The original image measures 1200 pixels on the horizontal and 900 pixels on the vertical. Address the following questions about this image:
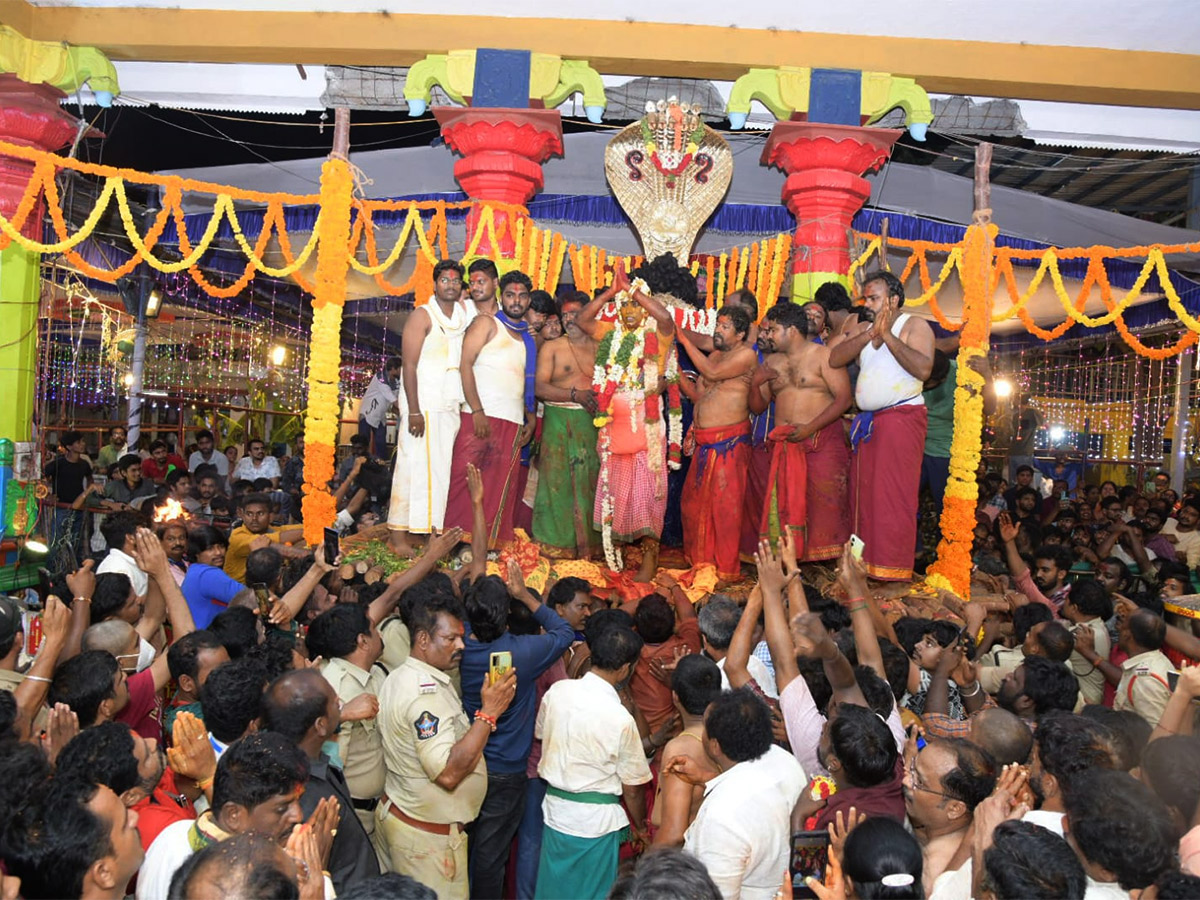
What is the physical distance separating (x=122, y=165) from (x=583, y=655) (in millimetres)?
9072

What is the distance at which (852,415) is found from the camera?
6863 mm

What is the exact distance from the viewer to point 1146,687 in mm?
3801

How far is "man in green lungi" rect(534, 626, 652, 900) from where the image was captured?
11.1ft

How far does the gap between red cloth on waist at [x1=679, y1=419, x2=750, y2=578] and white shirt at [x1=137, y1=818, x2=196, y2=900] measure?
15.3 feet

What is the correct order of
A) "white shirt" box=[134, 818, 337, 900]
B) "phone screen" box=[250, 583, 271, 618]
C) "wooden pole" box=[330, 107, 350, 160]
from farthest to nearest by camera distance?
"wooden pole" box=[330, 107, 350, 160] → "phone screen" box=[250, 583, 271, 618] → "white shirt" box=[134, 818, 337, 900]

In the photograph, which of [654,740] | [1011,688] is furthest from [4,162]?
[1011,688]

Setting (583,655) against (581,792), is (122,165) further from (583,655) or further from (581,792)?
(581,792)

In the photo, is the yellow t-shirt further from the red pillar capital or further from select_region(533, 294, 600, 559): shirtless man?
the red pillar capital

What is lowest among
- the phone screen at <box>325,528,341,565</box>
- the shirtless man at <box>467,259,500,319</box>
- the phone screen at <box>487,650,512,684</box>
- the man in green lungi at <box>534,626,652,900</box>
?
the man in green lungi at <box>534,626,652,900</box>

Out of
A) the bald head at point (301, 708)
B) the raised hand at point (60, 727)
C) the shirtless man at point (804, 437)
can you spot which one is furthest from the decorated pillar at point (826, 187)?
the raised hand at point (60, 727)

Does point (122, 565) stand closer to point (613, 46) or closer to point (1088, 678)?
point (1088, 678)

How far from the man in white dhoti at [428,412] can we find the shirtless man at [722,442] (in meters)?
1.47

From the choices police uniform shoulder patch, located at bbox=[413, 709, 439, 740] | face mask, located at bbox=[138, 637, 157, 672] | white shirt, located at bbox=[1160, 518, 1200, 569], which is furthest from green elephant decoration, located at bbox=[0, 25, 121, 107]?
white shirt, located at bbox=[1160, 518, 1200, 569]

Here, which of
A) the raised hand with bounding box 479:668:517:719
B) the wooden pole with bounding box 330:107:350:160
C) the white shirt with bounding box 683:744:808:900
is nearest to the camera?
the white shirt with bounding box 683:744:808:900
